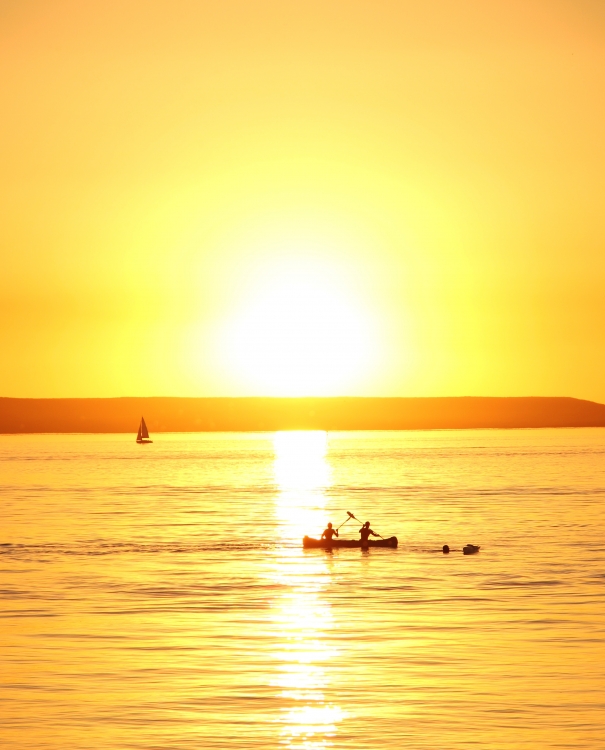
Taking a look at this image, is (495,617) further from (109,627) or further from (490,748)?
(490,748)

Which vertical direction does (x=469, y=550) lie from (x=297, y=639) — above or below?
above

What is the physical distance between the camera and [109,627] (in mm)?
46875

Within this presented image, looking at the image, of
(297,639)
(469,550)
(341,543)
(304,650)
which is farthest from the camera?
(341,543)

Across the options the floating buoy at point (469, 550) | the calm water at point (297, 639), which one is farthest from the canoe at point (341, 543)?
the floating buoy at point (469, 550)

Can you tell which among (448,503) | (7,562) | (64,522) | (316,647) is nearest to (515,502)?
(448,503)

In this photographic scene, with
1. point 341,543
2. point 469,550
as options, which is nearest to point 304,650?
point 469,550

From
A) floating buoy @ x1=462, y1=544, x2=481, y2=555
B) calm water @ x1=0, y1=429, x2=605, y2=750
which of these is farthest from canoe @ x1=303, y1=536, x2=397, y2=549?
floating buoy @ x1=462, y1=544, x2=481, y2=555

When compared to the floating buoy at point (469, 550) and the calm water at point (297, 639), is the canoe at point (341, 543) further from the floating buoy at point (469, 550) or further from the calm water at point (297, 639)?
the floating buoy at point (469, 550)

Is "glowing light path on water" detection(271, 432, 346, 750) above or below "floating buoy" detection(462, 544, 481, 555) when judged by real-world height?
below

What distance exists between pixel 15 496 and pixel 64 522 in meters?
41.9

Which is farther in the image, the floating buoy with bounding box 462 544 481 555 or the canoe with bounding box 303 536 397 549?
the canoe with bounding box 303 536 397 549

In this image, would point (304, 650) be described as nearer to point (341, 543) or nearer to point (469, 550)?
point (469, 550)

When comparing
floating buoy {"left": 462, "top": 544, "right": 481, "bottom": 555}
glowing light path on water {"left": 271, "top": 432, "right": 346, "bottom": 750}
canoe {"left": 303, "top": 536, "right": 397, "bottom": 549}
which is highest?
canoe {"left": 303, "top": 536, "right": 397, "bottom": 549}

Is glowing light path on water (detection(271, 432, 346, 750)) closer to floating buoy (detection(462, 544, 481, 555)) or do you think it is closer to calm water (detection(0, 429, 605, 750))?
calm water (detection(0, 429, 605, 750))
